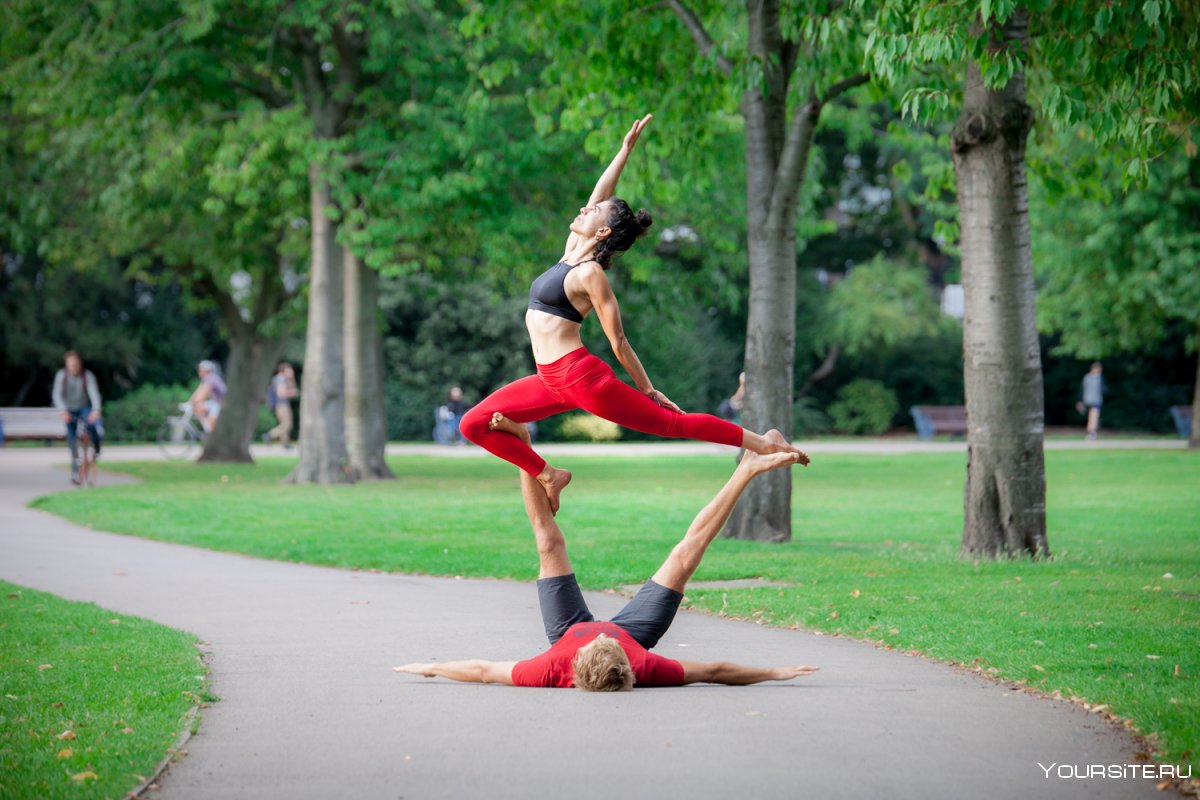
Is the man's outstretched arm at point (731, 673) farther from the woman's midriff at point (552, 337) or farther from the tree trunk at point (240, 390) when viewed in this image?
the tree trunk at point (240, 390)

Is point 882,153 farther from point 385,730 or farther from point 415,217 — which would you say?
point 385,730

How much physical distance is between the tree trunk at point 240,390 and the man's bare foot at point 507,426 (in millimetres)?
22512

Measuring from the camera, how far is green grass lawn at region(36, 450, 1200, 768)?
774 centimetres

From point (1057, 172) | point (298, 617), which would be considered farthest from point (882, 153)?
point (298, 617)

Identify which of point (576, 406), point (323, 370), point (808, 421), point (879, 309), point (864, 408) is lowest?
point (808, 421)

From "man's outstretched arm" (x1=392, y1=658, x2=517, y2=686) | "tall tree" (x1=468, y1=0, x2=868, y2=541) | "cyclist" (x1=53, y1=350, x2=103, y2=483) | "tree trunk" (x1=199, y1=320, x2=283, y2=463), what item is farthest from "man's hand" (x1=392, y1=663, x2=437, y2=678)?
"tree trunk" (x1=199, y1=320, x2=283, y2=463)

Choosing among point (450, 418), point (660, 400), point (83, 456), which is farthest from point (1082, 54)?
point (450, 418)

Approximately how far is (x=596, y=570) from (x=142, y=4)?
14301 mm

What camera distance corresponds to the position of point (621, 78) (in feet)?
51.2

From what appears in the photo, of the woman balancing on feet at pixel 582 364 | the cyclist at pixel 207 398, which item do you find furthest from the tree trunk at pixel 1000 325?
the cyclist at pixel 207 398

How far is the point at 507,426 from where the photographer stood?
7750 mm

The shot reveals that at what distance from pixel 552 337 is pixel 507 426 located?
628mm

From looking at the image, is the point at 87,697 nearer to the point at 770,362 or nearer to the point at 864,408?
the point at 770,362

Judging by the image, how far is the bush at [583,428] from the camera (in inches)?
1651
